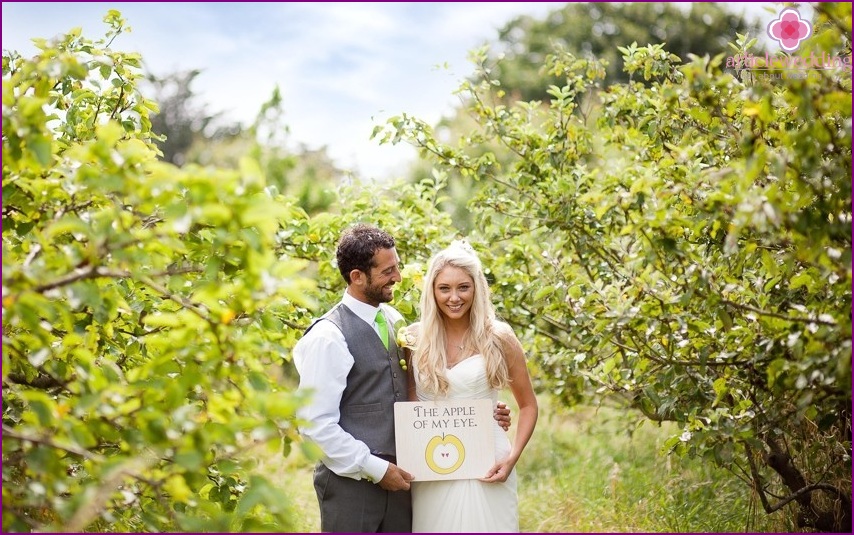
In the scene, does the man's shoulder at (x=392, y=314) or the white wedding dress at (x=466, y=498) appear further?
the man's shoulder at (x=392, y=314)

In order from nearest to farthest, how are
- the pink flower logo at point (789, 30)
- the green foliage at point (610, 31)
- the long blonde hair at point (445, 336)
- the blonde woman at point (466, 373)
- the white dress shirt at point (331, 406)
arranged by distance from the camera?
the white dress shirt at point (331, 406) < the blonde woman at point (466, 373) < the long blonde hair at point (445, 336) < the pink flower logo at point (789, 30) < the green foliage at point (610, 31)

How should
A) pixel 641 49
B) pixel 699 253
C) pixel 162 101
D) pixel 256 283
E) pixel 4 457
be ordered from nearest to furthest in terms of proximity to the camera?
1. pixel 256 283
2. pixel 4 457
3. pixel 699 253
4. pixel 641 49
5. pixel 162 101

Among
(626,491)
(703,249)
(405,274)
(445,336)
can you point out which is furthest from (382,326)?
(626,491)

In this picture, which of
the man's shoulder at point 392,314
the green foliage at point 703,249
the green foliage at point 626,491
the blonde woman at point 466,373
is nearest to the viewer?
the green foliage at point 703,249

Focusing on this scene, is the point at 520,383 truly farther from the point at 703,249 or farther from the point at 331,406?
the point at 703,249

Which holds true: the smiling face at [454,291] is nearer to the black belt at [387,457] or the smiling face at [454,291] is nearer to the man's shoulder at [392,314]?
the man's shoulder at [392,314]

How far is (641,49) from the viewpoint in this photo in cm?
459

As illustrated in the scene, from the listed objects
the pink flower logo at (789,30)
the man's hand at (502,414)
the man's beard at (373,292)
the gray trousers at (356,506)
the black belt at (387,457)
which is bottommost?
the gray trousers at (356,506)

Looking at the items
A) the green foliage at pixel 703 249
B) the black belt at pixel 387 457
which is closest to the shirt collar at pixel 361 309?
the black belt at pixel 387 457

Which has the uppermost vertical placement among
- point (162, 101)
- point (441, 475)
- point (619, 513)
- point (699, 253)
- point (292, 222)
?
point (162, 101)

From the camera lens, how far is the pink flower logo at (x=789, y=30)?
164 inches

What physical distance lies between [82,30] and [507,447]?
273 cm

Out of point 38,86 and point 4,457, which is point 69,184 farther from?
point 4,457

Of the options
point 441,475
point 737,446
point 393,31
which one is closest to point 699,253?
point 737,446
